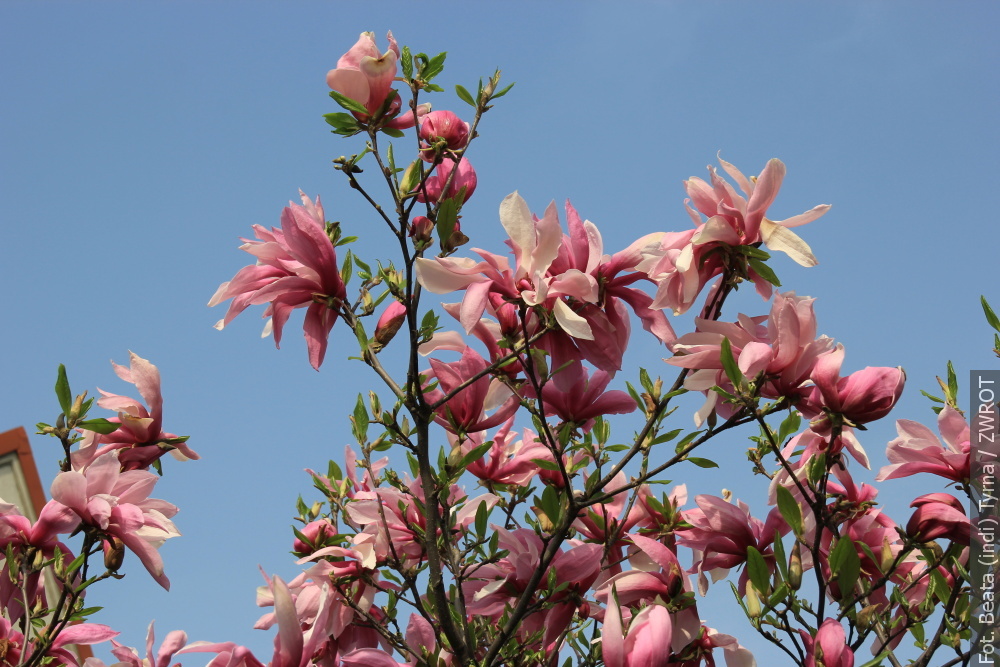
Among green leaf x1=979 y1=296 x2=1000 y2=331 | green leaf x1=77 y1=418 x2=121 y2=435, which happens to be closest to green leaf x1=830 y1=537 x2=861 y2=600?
green leaf x1=979 y1=296 x2=1000 y2=331

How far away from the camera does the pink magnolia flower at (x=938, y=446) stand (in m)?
1.97

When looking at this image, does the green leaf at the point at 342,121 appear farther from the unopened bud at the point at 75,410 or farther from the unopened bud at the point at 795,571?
the unopened bud at the point at 795,571

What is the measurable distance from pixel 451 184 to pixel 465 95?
0.27 meters

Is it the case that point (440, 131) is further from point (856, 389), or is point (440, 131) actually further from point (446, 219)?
point (856, 389)

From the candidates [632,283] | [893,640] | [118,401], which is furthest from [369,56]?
[893,640]

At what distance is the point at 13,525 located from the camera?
211cm

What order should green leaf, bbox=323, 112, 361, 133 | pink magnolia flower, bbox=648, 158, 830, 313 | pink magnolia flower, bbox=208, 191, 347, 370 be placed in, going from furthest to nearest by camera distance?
green leaf, bbox=323, 112, 361, 133 < pink magnolia flower, bbox=208, 191, 347, 370 < pink magnolia flower, bbox=648, 158, 830, 313

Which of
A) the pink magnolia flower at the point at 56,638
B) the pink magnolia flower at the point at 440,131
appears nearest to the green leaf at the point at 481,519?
the pink magnolia flower at the point at 440,131

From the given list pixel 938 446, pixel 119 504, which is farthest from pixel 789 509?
pixel 119 504

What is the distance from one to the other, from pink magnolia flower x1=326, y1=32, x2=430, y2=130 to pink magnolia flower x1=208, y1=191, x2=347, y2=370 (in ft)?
0.81

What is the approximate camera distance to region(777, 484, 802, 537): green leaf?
1.73 metres

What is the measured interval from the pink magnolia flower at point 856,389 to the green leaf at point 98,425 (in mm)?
1607

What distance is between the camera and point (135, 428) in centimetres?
224

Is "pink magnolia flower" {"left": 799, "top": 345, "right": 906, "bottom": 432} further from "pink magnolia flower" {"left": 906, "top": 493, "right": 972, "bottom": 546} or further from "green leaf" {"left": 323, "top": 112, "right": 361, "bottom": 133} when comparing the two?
"green leaf" {"left": 323, "top": 112, "right": 361, "bottom": 133}
